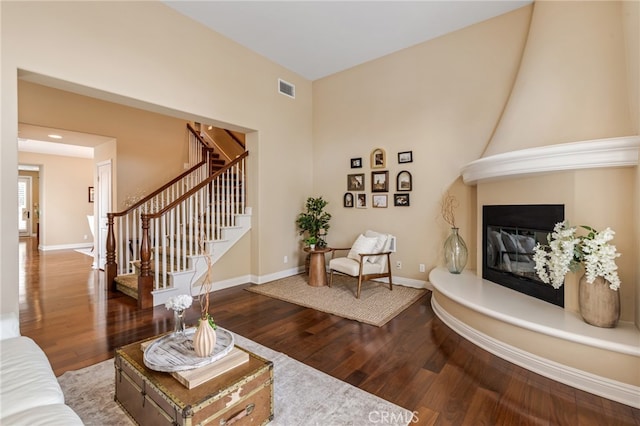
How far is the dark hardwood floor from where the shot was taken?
182 centimetres

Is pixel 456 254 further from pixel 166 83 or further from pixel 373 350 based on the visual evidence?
pixel 166 83

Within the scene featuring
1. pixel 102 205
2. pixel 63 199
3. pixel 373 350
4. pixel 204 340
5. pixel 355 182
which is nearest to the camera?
pixel 204 340

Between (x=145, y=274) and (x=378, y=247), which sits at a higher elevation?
(x=378, y=247)

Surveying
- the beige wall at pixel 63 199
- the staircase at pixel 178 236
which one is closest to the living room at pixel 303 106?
the staircase at pixel 178 236

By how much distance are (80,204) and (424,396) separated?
1074cm

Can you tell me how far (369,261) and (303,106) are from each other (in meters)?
3.26

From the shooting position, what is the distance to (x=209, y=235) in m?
4.34

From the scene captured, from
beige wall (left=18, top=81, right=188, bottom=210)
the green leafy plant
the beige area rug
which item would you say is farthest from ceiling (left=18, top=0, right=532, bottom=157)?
the beige area rug

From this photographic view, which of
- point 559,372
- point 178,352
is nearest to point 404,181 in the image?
point 559,372

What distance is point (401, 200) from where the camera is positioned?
4.57 metres

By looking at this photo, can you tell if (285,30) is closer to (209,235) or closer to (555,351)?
(209,235)

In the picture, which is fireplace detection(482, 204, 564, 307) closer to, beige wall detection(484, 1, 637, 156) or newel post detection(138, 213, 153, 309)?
beige wall detection(484, 1, 637, 156)

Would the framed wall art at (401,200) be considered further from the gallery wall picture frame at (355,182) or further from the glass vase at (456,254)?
the glass vase at (456,254)

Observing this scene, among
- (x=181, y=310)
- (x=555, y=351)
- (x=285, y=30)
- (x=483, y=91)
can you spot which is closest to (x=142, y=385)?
(x=181, y=310)
